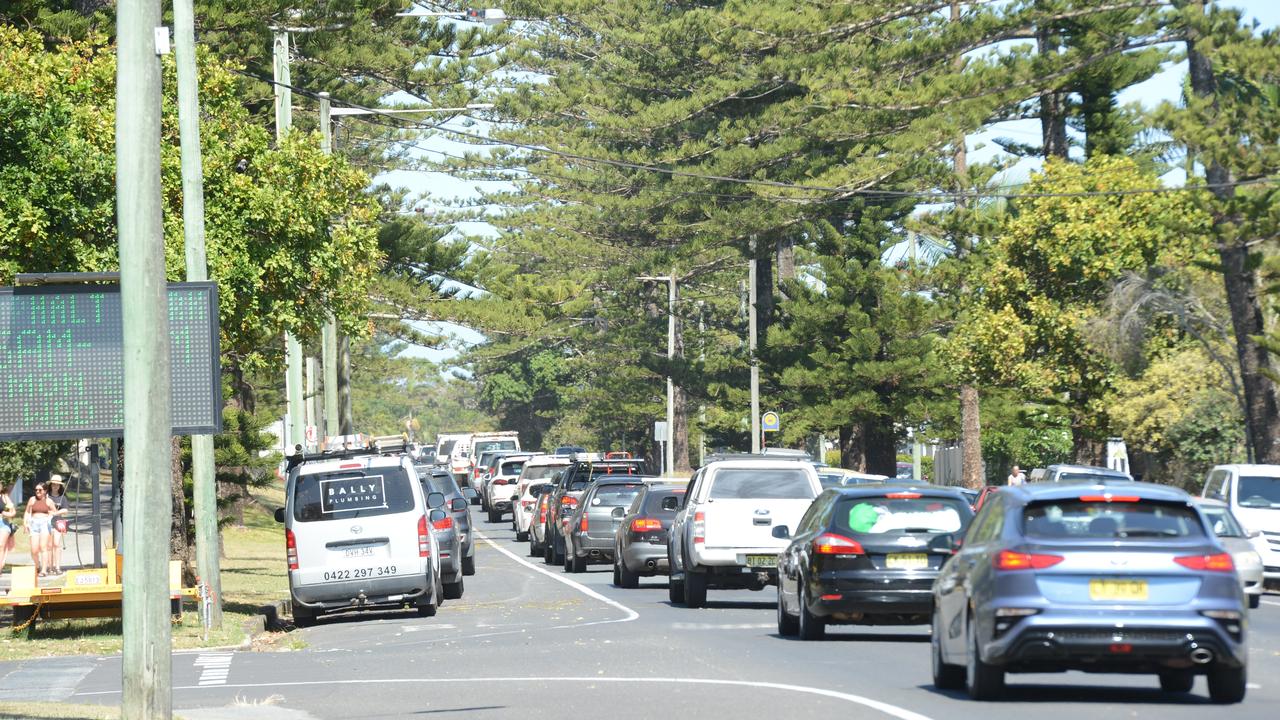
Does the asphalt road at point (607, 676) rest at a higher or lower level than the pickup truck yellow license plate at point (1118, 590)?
lower

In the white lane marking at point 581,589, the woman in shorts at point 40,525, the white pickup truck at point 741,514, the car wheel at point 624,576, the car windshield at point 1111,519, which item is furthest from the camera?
the woman in shorts at point 40,525

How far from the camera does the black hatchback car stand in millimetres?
17609

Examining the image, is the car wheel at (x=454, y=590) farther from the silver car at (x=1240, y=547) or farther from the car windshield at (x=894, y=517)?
the car windshield at (x=894, y=517)

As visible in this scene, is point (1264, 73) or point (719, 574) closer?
point (719, 574)

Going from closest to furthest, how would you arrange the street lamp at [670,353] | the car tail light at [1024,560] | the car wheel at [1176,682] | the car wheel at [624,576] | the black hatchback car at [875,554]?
the car tail light at [1024,560]
the car wheel at [1176,682]
the black hatchback car at [875,554]
the car wheel at [624,576]
the street lamp at [670,353]

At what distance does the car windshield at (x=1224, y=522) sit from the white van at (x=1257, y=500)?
347cm

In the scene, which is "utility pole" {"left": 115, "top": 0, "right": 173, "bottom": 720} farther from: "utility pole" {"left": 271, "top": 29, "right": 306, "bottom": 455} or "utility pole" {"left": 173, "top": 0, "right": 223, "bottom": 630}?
"utility pole" {"left": 271, "top": 29, "right": 306, "bottom": 455}

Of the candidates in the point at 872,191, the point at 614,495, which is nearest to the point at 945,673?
the point at 614,495

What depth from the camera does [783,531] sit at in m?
20.2

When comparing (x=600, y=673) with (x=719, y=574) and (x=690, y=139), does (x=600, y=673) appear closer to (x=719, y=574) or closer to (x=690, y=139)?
(x=719, y=574)

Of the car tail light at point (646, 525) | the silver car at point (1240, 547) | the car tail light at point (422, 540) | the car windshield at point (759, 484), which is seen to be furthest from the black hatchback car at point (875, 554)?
the car tail light at point (646, 525)

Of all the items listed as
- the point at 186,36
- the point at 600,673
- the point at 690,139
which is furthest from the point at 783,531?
the point at 690,139

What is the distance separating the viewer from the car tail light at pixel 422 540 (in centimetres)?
2372

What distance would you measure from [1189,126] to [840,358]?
22.5 meters
